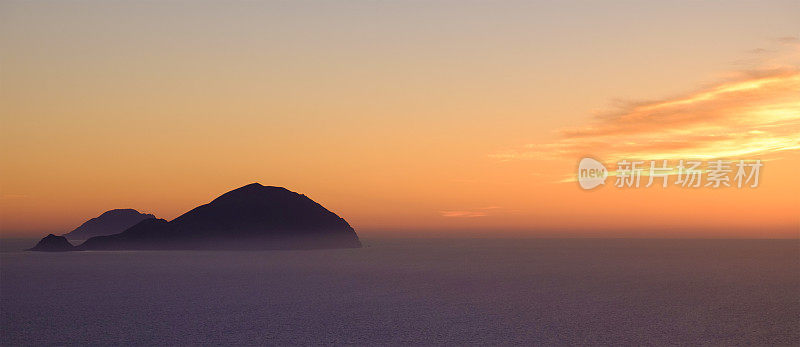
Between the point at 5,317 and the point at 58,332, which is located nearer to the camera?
the point at 58,332

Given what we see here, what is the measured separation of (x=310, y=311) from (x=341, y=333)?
969 cm

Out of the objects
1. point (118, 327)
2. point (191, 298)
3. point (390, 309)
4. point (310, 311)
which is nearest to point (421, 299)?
point (390, 309)

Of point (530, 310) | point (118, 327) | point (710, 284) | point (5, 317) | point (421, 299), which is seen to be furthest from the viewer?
point (710, 284)

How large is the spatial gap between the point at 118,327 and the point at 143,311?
25.4ft

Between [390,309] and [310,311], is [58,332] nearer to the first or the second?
[310,311]

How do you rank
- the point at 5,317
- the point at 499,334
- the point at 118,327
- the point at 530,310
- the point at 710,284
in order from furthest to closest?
the point at 710,284 < the point at 530,310 < the point at 5,317 < the point at 118,327 < the point at 499,334

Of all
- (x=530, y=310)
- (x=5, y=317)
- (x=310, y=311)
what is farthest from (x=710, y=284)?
(x=5, y=317)

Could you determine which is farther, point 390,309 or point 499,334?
point 390,309

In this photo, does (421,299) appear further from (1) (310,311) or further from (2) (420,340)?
(2) (420,340)

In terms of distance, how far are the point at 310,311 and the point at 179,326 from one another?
8.88 m

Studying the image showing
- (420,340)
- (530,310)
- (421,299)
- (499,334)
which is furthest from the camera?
(421,299)

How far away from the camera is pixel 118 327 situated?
33.0 m

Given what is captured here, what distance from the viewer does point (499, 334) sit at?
3058 cm

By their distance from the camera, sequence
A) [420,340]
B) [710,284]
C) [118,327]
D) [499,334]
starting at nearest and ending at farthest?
[420,340], [499,334], [118,327], [710,284]
